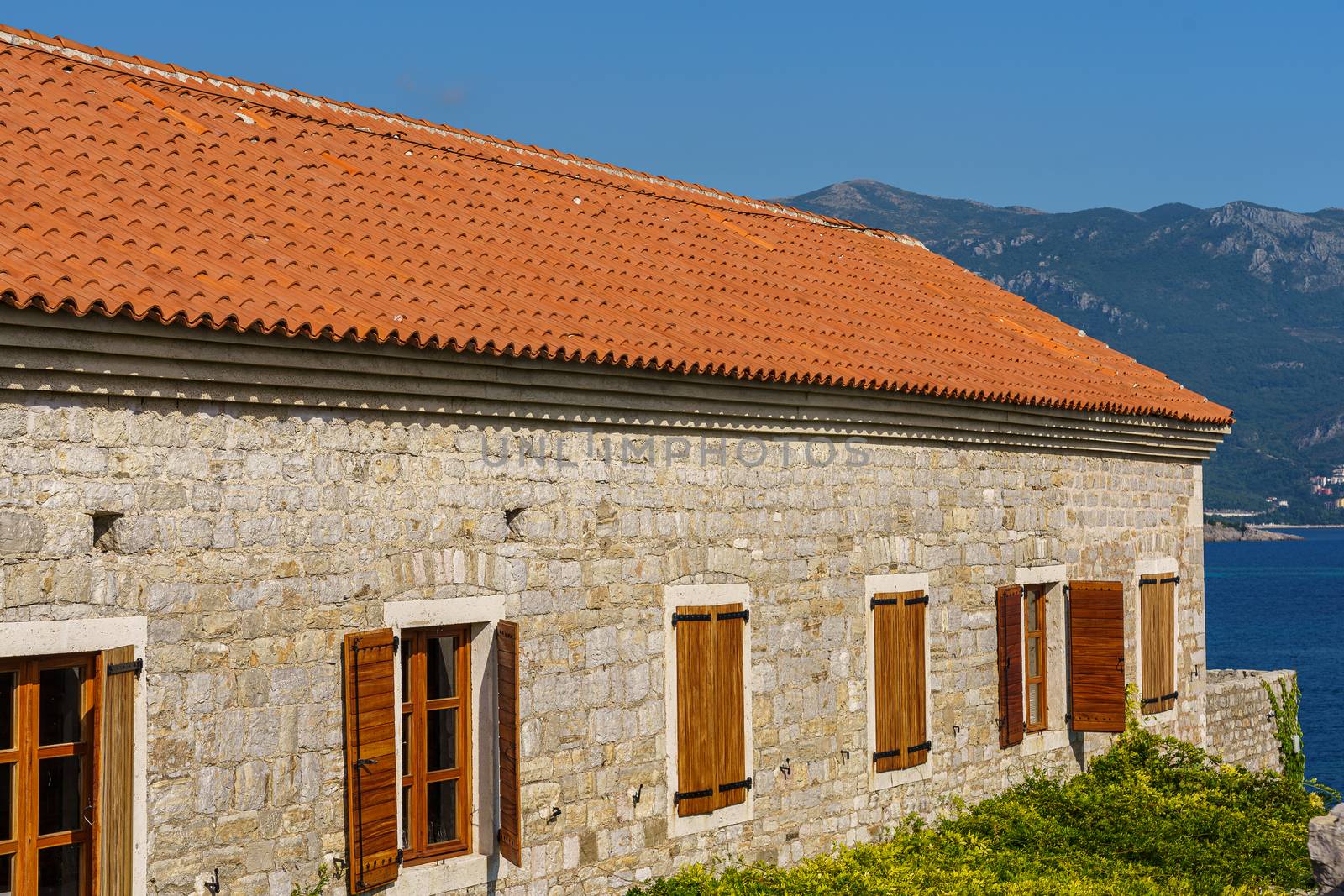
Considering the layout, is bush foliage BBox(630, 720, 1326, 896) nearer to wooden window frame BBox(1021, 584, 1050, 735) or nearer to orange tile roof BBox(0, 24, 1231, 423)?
wooden window frame BBox(1021, 584, 1050, 735)

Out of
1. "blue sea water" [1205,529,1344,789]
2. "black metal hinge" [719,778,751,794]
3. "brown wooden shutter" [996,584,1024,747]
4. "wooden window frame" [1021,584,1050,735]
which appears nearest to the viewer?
"black metal hinge" [719,778,751,794]

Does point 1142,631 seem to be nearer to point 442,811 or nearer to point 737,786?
point 737,786

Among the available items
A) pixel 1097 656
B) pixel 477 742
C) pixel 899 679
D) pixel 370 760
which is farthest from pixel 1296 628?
pixel 370 760

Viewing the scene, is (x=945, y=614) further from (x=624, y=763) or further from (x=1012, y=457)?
(x=624, y=763)

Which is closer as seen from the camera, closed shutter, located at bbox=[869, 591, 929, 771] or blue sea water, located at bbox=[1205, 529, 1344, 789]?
closed shutter, located at bbox=[869, 591, 929, 771]

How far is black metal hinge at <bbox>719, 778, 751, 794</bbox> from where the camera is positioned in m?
9.95

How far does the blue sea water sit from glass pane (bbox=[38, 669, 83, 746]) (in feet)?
120

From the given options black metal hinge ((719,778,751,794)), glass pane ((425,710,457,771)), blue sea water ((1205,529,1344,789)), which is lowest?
blue sea water ((1205,529,1344,789))

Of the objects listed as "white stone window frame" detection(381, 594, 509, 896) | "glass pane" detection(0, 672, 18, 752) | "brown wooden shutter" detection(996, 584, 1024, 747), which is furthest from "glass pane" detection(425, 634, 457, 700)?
"brown wooden shutter" detection(996, 584, 1024, 747)

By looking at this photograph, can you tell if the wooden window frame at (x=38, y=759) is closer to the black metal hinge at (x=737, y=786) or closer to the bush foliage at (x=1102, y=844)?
the bush foliage at (x=1102, y=844)

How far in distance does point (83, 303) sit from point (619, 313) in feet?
14.5

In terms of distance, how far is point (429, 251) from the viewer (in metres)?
9.90

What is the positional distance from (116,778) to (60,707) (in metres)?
0.46

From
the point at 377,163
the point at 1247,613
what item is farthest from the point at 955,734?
the point at 1247,613
